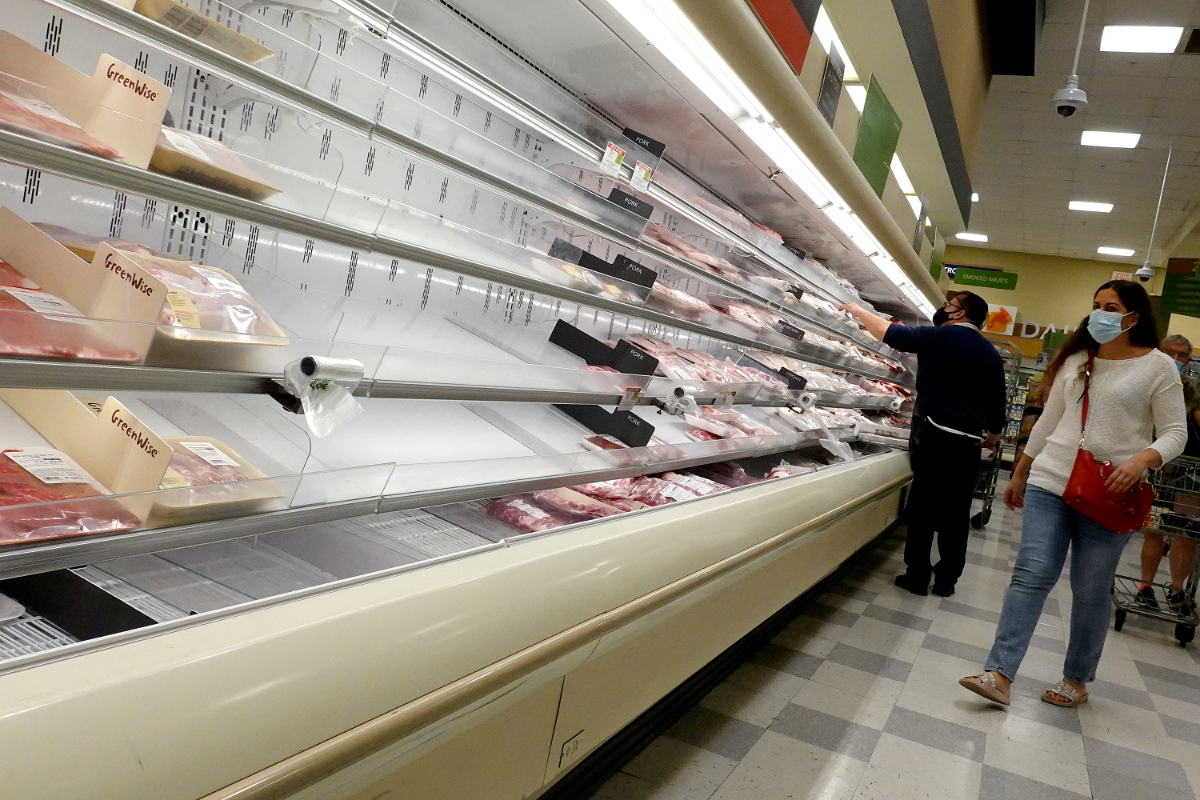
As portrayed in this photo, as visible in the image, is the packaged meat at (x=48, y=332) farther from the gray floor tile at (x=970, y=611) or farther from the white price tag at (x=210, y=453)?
the gray floor tile at (x=970, y=611)

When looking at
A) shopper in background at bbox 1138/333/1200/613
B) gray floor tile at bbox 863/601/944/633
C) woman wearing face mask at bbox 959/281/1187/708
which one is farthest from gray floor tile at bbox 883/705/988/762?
shopper in background at bbox 1138/333/1200/613

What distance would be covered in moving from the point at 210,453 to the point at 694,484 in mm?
1663

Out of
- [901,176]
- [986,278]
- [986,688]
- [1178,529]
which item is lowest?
[986,688]

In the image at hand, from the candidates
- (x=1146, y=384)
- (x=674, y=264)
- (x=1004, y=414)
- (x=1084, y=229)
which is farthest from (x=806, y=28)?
(x=1084, y=229)

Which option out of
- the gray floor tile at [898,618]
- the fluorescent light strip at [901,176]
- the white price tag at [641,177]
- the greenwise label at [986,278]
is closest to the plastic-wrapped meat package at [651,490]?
the white price tag at [641,177]

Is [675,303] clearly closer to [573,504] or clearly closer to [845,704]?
[573,504]

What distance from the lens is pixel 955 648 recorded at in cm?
388

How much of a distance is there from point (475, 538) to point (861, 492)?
2.71 metres

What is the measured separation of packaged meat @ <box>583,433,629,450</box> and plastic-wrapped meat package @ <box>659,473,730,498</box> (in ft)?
0.84

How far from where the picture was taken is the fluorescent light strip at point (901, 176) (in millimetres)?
5961

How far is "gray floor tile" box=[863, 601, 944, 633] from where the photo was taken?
4.14 metres

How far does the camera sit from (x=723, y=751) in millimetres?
2521

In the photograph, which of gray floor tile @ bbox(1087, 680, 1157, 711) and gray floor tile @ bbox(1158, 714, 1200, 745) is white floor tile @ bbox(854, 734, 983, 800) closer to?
gray floor tile @ bbox(1158, 714, 1200, 745)

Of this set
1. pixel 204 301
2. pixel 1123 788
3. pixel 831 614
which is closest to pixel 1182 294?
pixel 831 614
